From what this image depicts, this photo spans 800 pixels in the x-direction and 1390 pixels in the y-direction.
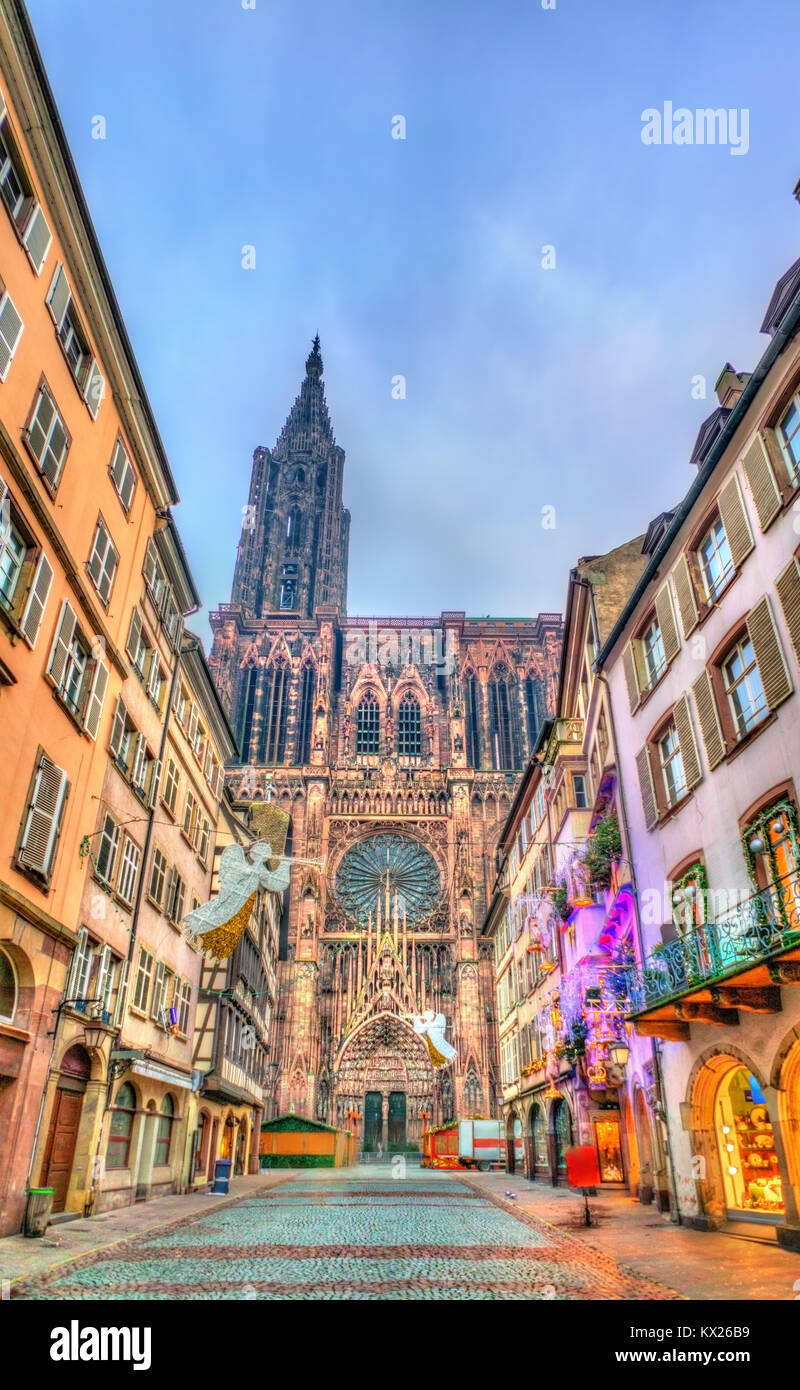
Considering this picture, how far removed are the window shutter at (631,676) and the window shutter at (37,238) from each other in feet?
44.5

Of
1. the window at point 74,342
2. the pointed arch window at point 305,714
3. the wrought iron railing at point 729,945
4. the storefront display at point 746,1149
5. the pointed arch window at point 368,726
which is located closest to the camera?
the wrought iron railing at point 729,945

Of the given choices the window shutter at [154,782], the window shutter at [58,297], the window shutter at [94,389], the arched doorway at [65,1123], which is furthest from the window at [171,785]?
the window shutter at [58,297]

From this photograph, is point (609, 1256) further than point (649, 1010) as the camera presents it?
No

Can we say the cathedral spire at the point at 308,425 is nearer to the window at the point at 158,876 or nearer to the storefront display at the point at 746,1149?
the window at the point at 158,876

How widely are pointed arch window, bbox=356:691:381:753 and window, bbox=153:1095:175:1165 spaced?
1869 inches

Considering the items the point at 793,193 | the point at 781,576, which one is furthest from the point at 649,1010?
the point at 793,193

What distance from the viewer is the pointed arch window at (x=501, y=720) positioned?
69.4 m

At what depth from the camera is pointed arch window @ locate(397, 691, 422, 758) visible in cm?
7038

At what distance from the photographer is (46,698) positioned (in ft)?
46.5

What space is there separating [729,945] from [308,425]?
87.9 metres

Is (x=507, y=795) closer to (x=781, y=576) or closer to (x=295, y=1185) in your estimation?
(x=295, y=1185)

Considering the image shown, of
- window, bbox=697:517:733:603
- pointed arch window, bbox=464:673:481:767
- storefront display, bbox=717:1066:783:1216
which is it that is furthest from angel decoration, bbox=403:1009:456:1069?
window, bbox=697:517:733:603

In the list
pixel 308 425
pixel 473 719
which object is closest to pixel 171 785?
pixel 473 719

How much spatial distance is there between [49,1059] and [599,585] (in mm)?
17218
